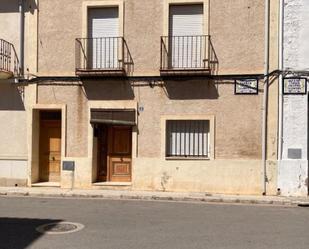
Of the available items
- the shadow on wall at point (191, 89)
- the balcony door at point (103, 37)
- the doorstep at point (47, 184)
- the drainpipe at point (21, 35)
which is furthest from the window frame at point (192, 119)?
the drainpipe at point (21, 35)

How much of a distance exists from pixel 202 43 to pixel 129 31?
89.6 inches

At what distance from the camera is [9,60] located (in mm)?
16016

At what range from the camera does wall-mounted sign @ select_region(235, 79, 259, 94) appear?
14.5 meters

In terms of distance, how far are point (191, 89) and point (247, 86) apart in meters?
1.64

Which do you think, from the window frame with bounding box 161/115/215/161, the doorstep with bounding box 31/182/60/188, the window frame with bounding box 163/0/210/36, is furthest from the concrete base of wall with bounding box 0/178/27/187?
the window frame with bounding box 163/0/210/36

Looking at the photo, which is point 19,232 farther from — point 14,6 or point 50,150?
point 14,6

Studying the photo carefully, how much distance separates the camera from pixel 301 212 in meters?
11.5

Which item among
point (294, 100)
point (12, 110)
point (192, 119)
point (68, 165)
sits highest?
point (294, 100)

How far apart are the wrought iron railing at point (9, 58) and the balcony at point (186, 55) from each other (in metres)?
4.78

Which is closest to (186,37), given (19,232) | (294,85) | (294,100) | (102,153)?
(294,85)

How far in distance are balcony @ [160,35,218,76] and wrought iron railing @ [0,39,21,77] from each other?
4777 mm

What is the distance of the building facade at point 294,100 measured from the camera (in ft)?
46.7

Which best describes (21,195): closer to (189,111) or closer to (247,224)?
(189,111)

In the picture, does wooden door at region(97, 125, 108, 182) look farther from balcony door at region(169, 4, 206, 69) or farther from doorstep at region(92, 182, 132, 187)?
balcony door at region(169, 4, 206, 69)
